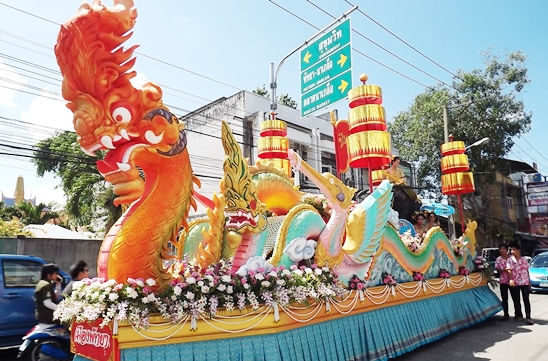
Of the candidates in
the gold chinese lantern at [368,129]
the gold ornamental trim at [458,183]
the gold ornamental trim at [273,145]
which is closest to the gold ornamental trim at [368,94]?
the gold chinese lantern at [368,129]

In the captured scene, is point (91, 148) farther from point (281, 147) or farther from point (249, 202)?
point (281, 147)

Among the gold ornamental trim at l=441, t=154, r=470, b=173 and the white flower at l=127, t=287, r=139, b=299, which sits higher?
the gold ornamental trim at l=441, t=154, r=470, b=173

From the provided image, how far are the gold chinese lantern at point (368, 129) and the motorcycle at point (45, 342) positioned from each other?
4438 millimetres

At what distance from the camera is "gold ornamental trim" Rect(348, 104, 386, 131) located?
603 cm

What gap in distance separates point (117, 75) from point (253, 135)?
1131 cm

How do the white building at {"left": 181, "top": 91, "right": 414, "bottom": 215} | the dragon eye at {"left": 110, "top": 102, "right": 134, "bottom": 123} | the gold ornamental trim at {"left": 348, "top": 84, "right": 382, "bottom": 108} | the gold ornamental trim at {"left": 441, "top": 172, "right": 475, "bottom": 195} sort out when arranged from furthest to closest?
the white building at {"left": 181, "top": 91, "right": 414, "bottom": 215} < the gold ornamental trim at {"left": 441, "top": 172, "right": 475, "bottom": 195} < the gold ornamental trim at {"left": 348, "top": 84, "right": 382, "bottom": 108} < the dragon eye at {"left": 110, "top": 102, "right": 134, "bottom": 123}

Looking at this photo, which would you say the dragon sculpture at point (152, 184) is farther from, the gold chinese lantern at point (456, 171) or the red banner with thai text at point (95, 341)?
the gold chinese lantern at point (456, 171)

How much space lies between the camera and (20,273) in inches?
221

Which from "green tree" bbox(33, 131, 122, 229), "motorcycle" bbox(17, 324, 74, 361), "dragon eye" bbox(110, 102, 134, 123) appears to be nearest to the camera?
"dragon eye" bbox(110, 102, 134, 123)

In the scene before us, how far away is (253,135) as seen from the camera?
1452 cm

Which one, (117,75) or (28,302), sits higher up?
(117,75)

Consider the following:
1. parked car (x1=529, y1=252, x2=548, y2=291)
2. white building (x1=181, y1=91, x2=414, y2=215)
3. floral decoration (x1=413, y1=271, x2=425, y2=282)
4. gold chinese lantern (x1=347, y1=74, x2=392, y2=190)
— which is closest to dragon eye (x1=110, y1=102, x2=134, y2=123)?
gold chinese lantern (x1=347, y1=74, x2=392, y2=190)

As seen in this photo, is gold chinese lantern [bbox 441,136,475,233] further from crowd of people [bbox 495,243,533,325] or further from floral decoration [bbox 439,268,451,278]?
floral decoration [bbox 439,268,451,278]

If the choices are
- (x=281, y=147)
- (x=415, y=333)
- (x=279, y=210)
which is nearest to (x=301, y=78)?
(x=281, y=147)
